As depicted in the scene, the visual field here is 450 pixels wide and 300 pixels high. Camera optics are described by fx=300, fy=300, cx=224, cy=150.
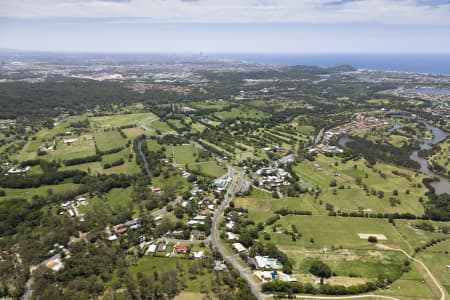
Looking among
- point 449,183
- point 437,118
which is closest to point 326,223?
point 449,183

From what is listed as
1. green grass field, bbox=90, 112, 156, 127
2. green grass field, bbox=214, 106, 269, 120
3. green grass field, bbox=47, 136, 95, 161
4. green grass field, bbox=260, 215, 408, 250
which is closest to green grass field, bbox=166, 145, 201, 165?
green grass field, bbox=47, 136, 95, 161

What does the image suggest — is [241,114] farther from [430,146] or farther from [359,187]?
[359,187]

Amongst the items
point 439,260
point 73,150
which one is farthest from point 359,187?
point 73,150

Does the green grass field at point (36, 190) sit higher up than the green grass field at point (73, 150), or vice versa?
the green grass field at point (73, 150)

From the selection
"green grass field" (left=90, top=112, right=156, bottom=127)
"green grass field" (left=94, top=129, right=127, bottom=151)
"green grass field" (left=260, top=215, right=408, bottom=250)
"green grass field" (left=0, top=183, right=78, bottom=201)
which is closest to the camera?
"green grass field" (left=260, top=215, right=408, bottom=250)

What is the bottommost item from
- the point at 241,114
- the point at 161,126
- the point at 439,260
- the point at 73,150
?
the point at 439,260

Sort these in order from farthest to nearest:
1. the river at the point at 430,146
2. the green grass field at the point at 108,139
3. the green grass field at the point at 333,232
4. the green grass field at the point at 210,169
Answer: the green grass field at the point at 108,139 → the green grass field at the point at 210,169 → the river at the point at 430,146 → the green grass field at the point at 333,232

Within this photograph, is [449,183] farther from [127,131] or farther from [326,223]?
[127,131]

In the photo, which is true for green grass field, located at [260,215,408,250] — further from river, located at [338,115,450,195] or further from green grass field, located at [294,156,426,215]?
river, located at [338,115,450,195]

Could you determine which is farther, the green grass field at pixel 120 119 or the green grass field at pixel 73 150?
the green grass field at pixel 120 119

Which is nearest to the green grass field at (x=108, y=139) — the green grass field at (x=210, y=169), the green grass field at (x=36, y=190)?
the green grass field at (x=36, y=190)

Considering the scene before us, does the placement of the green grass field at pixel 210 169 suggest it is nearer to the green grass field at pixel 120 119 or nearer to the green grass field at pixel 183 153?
the green grass field at pixel 183 153
